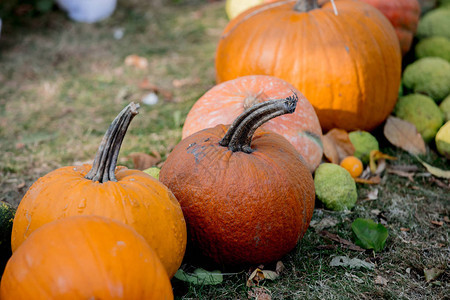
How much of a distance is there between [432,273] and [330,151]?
3.87 feet

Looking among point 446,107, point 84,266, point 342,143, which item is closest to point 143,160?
point 342,143

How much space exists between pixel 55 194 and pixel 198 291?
0.78m

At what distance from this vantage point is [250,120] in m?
2.17

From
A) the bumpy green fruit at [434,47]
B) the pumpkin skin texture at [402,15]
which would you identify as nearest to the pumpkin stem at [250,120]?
the pumpkin skin texture at [402,15]

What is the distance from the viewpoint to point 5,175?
11.0 feet

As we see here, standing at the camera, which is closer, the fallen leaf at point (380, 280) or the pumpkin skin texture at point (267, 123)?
the fallen leaf at point (380, 280)

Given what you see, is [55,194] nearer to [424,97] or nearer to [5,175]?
[5,175]

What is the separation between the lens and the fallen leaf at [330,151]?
126 inches

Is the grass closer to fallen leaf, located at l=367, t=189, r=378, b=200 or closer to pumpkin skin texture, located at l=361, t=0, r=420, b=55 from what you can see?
fallen leaf, located at l=367, t=189, r=378, b=200

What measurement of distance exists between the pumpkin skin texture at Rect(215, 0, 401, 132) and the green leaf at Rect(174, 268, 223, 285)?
169cm

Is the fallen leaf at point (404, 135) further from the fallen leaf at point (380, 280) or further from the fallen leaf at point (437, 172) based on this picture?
the fallen leaf at point (380, 280)

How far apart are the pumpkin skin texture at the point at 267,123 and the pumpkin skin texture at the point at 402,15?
1875mm

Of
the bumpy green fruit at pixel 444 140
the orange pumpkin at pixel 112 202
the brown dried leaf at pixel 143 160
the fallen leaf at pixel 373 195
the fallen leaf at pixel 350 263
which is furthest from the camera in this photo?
the bumpy green fruit at pixel 444 140

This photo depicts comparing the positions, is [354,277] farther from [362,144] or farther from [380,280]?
[362,144]
